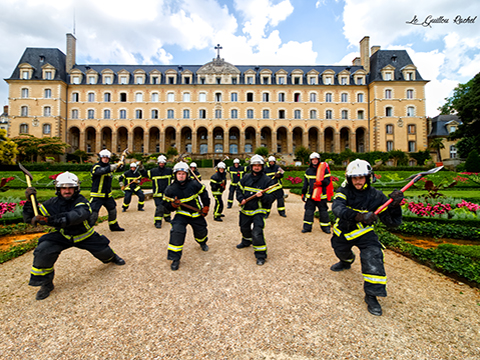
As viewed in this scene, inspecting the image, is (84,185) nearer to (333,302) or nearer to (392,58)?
(333,302)

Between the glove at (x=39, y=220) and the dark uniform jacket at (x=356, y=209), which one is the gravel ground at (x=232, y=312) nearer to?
the dark uniform jacket at (x=356, y=209)

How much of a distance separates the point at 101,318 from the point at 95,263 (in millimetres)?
1846

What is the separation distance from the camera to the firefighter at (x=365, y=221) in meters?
2.83

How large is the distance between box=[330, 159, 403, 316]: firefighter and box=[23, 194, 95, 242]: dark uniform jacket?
3.64 m

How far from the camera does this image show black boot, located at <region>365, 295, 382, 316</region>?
8.98 ft

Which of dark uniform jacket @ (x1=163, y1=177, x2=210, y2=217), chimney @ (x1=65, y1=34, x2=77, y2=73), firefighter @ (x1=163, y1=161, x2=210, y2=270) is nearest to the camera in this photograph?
firefighter @ (x1=163, y1=161, x2=210, y2=270)

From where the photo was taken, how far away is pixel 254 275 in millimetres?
3764

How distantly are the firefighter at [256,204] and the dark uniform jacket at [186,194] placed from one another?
82 cm

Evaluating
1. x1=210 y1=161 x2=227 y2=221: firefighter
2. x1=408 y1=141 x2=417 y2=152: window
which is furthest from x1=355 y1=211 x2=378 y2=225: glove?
x1=408 y1=141 x2=417 y2=152: window

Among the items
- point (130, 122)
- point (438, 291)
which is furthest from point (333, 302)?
point (130, 122)

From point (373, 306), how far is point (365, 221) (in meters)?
1.04

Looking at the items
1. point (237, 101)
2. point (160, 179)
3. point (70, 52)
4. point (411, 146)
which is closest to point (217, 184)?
point (160, 179)

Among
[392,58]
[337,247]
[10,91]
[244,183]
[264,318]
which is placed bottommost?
[264,318]

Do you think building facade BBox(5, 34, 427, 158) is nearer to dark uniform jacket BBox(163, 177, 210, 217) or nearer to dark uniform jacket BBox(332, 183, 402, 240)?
dark uniform jacket BBox(163, 177, 210, 217)
